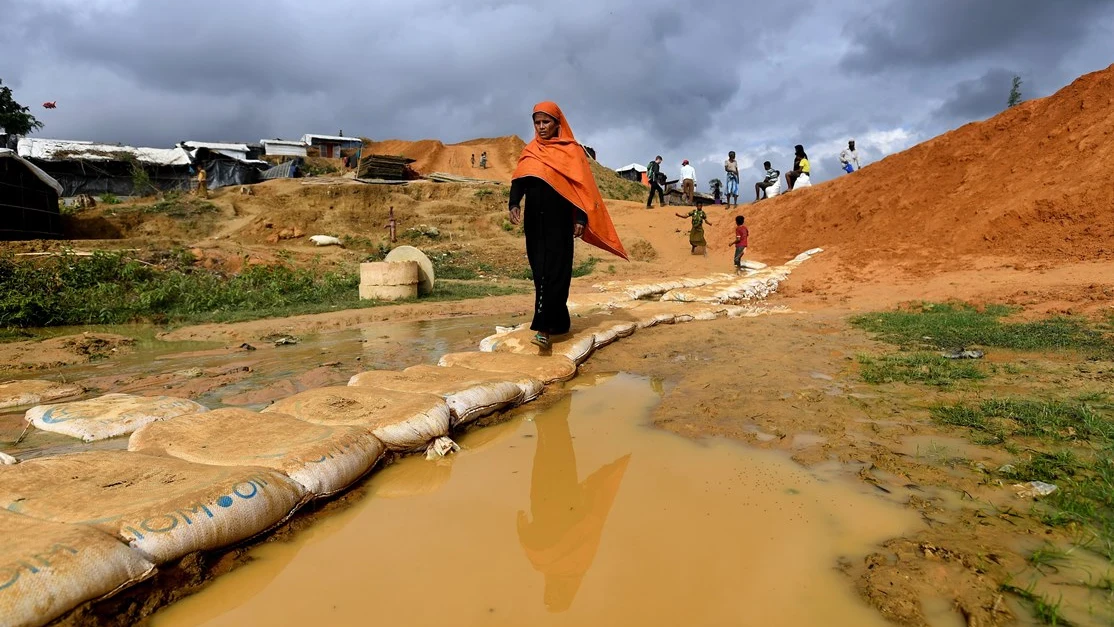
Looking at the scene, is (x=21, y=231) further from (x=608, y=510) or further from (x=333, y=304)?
(x=608, y=510)

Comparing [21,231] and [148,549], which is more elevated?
[21,231]

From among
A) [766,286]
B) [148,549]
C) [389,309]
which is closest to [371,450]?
[148,549]

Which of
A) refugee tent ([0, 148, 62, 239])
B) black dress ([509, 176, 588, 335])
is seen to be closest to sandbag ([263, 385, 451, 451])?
black dress ([509, 176, 588, 335])

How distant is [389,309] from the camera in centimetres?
700

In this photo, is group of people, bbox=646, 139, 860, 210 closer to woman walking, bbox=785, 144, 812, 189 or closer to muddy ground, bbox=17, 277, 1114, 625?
woman walking, bbox=785, 144, 812, 189

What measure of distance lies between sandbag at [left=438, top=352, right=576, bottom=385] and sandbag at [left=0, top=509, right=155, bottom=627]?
1993 millimetres

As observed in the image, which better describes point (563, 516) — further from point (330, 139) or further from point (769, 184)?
point (330, 139)

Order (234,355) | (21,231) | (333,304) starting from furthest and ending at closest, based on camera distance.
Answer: (21,231)
(333,304)
(234,355)

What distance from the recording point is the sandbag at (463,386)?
8.05ft

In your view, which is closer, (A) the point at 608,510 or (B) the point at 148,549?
(B) the point at 148,549

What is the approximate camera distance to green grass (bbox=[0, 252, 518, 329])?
6719mm

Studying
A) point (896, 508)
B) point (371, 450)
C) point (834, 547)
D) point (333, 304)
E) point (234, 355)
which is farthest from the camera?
point (333, 304)

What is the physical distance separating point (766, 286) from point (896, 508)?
7.32 metres

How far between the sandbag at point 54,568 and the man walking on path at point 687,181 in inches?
679
